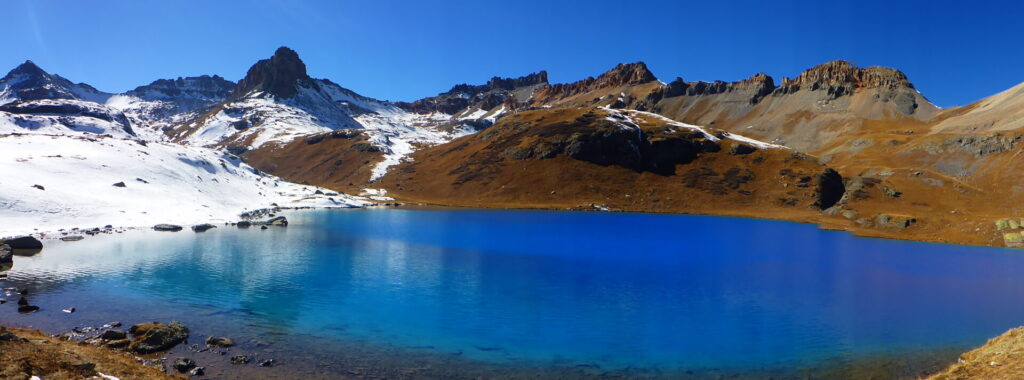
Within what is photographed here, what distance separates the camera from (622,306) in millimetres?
34812

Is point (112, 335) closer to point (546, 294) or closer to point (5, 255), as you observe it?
point (546, 294)

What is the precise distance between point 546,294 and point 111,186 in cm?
7161

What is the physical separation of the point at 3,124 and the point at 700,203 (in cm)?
21904

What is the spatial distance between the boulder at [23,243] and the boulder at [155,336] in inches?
1262

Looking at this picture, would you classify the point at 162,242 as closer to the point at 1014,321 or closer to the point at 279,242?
the point at 279,242

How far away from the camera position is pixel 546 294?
37469 mm

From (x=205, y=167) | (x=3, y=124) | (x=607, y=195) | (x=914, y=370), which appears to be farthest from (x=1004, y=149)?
(x=3, y=124)

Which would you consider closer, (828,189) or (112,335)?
(112,335)

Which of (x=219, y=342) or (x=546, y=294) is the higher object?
(x=546, y=294)

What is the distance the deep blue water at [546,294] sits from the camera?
26.8m

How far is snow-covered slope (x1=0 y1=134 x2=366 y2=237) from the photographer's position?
5922cm

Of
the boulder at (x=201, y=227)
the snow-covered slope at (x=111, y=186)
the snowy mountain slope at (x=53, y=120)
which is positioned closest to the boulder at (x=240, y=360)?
the snow-covered slope at (x=111, y=186)

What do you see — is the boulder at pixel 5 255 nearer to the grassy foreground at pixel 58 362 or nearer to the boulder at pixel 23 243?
the boulder at pixel 23 243

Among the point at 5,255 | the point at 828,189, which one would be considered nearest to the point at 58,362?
the point at 5,255
